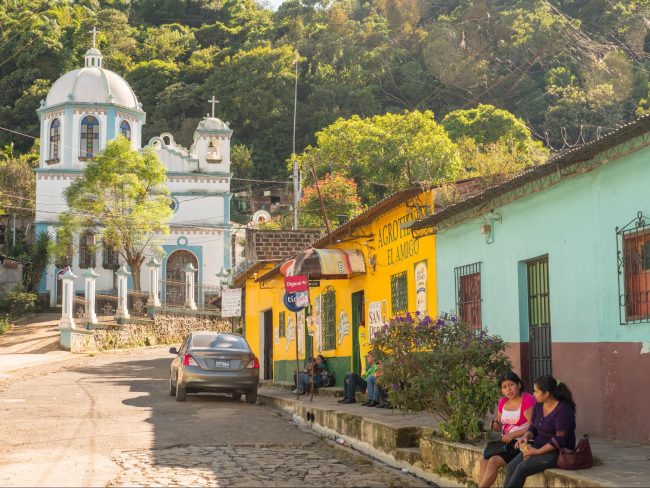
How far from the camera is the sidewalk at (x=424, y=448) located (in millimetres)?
7152

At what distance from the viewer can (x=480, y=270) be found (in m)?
13.3

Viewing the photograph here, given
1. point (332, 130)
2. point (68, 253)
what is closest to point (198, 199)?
point (68, 253)

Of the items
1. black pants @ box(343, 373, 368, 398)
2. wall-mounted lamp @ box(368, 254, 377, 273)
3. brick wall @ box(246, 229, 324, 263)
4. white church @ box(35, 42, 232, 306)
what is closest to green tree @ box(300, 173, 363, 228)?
brick wall @ box(246, 229, 324, 263)

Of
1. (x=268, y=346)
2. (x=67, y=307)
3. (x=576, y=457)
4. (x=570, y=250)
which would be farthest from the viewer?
(x=67, y=307)

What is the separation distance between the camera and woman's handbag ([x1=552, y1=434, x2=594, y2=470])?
7359 mm

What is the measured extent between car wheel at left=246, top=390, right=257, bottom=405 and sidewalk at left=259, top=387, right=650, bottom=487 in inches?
110

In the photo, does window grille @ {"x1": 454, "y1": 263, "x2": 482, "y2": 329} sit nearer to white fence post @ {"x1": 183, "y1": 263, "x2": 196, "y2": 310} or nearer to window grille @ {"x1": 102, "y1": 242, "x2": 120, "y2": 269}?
white fence post @ {"x1": 183, "y1": 263, "x2": 196, "y2": 310}

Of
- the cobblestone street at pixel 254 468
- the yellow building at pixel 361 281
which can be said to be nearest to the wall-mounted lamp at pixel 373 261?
the yellow building at pixel 361 281

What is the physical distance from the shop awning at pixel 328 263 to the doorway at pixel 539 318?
252 inches

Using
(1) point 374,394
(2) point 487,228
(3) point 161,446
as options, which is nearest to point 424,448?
(3) point 161,446

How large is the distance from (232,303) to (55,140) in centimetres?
2890

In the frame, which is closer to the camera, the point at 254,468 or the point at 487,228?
the point at 254,468

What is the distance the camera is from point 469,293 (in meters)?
13.8

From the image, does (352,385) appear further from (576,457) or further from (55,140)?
(55,140)
